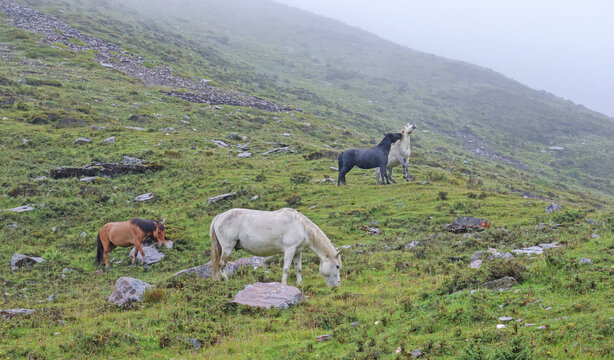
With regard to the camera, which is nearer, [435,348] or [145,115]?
[435,348]

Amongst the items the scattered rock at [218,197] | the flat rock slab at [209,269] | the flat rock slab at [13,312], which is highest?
the flat rock slab at [209,269]

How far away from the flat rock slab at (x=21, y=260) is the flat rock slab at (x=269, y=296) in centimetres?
1022

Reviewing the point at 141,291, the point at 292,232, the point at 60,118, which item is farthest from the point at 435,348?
the point at 60,118

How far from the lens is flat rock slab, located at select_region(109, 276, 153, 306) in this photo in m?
11.8

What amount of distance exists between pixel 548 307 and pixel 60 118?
42.4 meters

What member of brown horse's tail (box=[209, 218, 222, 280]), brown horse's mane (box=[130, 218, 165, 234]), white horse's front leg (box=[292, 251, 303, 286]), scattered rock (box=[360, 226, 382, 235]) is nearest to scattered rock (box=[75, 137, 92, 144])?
brown horse's mane (box=[130, 218, 165, 234])

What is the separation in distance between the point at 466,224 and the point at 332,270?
8.30 meters

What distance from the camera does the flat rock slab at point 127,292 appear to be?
38.6 ft

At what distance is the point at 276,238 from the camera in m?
13.2

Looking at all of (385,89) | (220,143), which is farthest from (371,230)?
(385,89)

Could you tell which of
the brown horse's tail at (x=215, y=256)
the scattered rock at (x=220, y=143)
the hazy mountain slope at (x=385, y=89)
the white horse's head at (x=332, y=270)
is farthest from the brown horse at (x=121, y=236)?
the hazy mountain slope at (x=385, y=89)

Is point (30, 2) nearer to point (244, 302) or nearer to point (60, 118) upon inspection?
point (60, 118)

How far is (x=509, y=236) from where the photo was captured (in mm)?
16234

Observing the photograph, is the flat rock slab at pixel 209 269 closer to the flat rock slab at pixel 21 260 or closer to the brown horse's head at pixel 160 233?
the brown horse's head at pixel 160 233
